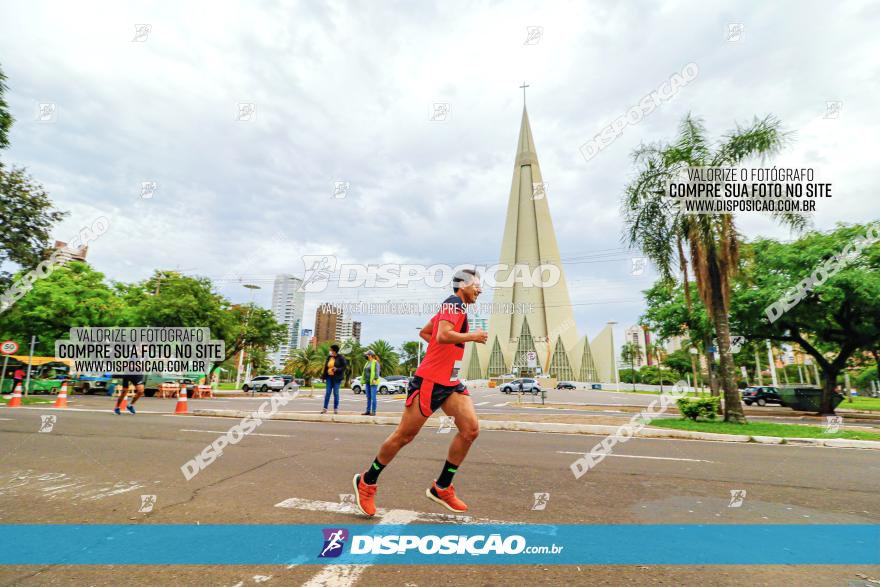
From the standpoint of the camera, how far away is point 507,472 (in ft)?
17.1

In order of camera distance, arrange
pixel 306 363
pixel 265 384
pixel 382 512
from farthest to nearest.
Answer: pixel 306 363 < pixel 265 384 < pixel 382 512

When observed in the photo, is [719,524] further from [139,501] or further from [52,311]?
[52,311]

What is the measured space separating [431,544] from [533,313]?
8414cm

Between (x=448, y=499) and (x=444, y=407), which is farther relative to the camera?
(x=444, y=407)

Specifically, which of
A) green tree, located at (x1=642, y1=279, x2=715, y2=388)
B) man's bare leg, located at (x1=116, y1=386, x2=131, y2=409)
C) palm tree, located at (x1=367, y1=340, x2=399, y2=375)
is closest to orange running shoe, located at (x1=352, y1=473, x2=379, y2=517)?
man's bare leg, located at (x1=116, y1=386, x2=131, y2=409)

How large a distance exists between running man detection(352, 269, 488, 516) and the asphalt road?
0.28m

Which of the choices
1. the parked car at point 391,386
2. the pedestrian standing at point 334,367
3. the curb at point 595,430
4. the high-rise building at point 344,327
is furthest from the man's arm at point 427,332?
the high-rise building at point 344,327

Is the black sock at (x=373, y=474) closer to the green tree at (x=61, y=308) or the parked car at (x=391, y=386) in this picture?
the parked car at (x=391, y=386)

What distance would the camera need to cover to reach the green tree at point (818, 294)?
1597 centimetres

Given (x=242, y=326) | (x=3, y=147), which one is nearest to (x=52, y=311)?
(x=242, y=326)

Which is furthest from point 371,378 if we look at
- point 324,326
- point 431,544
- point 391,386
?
point 324,326

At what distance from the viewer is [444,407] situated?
3.60m

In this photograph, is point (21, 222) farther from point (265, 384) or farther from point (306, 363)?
point (306, 363)

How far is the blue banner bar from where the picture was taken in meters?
2.66
